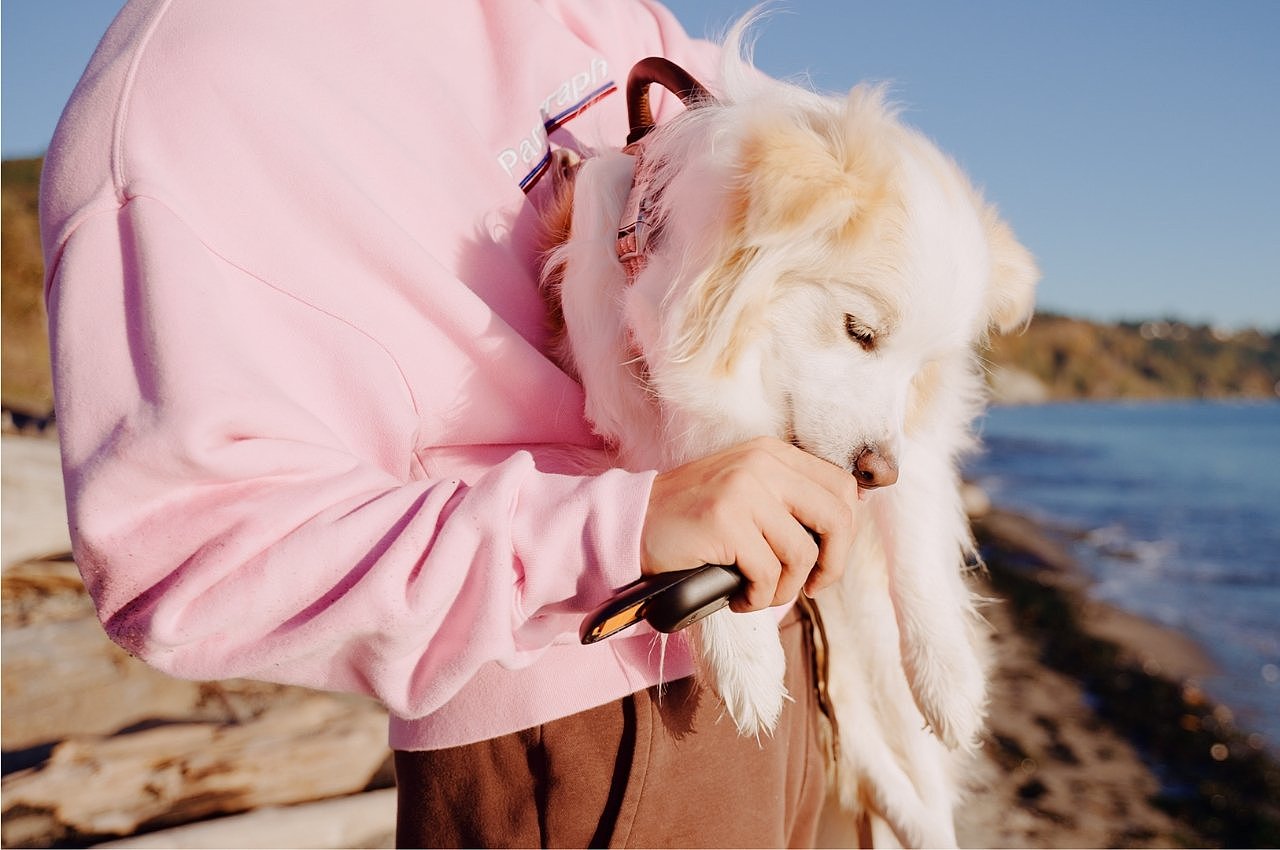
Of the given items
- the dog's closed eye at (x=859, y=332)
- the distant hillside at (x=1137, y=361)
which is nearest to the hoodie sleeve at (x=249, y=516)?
the dog's closed eye at (x=859, y=332)

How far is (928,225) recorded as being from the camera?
4.22 feet

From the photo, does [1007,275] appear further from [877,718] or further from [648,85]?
[877,718]

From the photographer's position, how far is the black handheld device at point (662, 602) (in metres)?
0.80

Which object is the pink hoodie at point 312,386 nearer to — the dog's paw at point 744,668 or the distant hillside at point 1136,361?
the dog's paw at point 744,668

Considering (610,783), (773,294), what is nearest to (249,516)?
(610,783)

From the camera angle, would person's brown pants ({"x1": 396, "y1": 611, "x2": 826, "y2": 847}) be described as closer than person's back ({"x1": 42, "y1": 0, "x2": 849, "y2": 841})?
No

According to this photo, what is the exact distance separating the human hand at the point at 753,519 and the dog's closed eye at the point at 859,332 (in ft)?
1.33

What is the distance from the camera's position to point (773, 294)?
1.32 m

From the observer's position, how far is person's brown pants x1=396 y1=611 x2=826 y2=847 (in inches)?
42.8

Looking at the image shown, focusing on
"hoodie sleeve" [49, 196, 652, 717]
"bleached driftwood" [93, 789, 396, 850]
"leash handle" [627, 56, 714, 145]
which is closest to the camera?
"hoodie sleeve" [49, 196, 652, 717]

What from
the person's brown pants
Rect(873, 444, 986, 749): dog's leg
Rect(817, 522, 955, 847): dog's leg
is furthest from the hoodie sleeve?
Rect(817, 522, 955, 847): dog's leg

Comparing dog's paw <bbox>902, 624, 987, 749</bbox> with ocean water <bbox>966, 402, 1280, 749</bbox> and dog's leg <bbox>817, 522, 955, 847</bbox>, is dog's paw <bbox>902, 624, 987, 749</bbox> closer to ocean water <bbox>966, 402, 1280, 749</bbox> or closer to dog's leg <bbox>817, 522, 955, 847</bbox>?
dog's leg <bbox>817, 522, 955, 847</bbox>

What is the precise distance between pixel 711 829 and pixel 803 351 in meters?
0.74

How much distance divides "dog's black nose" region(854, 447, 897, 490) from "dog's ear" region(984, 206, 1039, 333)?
1.36ft
